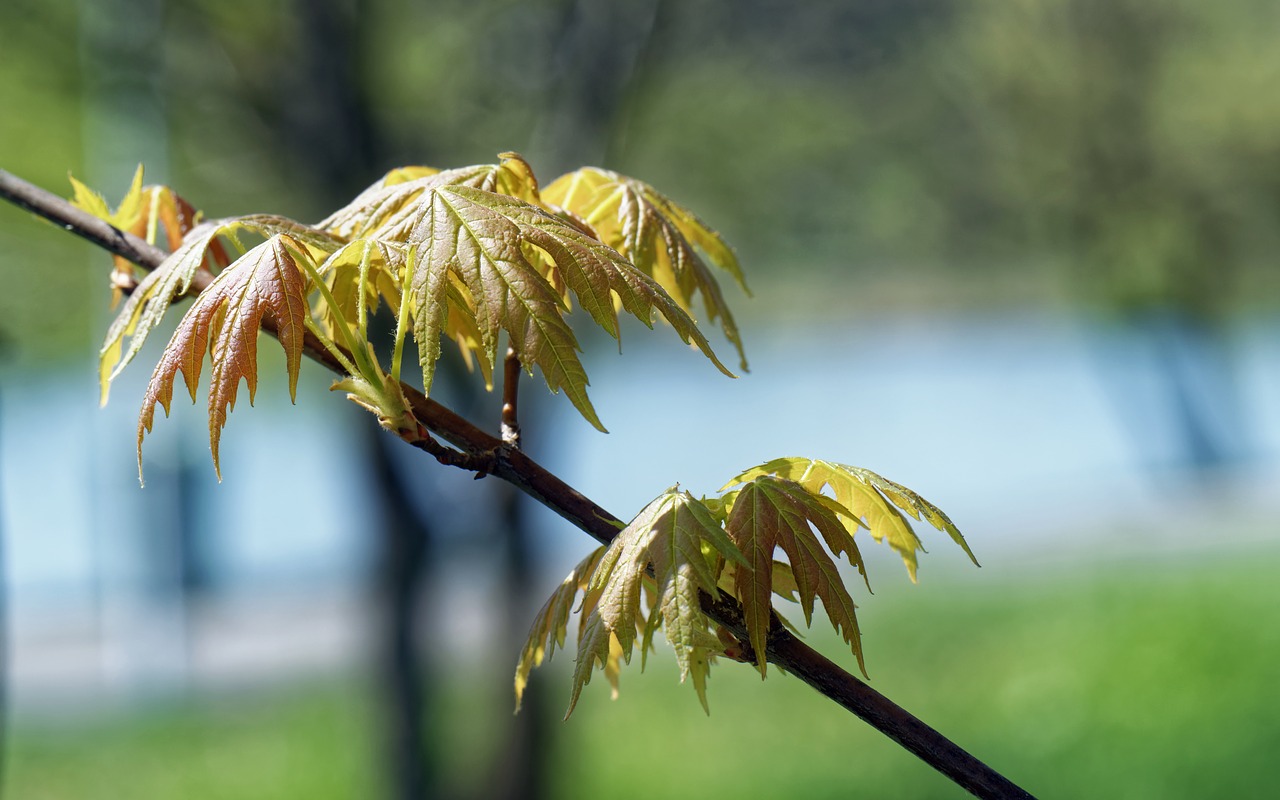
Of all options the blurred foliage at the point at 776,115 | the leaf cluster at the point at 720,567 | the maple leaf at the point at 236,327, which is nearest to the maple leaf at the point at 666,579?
the leaf cluster at the point at 720,567

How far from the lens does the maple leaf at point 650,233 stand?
3.57 feet

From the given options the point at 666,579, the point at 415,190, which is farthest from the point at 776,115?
the point at 666,579

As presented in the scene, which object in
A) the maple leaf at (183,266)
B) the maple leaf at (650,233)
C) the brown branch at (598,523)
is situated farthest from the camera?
the maple leaf at (650,233)

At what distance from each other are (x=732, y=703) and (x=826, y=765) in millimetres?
1028

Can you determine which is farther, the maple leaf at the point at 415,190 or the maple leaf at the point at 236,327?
the maple leaf at the point at 415,190

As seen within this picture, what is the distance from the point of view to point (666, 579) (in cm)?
77

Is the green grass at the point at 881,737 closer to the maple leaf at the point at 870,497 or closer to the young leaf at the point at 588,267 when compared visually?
the maple leaf at the point at 870,497

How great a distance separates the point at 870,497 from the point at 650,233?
→ 0.32 meters

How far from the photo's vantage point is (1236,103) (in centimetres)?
888

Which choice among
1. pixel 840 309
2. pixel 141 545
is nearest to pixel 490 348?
pixel 141 545

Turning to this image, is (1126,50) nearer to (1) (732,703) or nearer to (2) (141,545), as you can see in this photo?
(1) (732,703)

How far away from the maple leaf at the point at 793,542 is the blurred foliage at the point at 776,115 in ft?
9.44

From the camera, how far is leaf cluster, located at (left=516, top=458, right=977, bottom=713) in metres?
0.77

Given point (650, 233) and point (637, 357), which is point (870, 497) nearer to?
point (650, 233)
